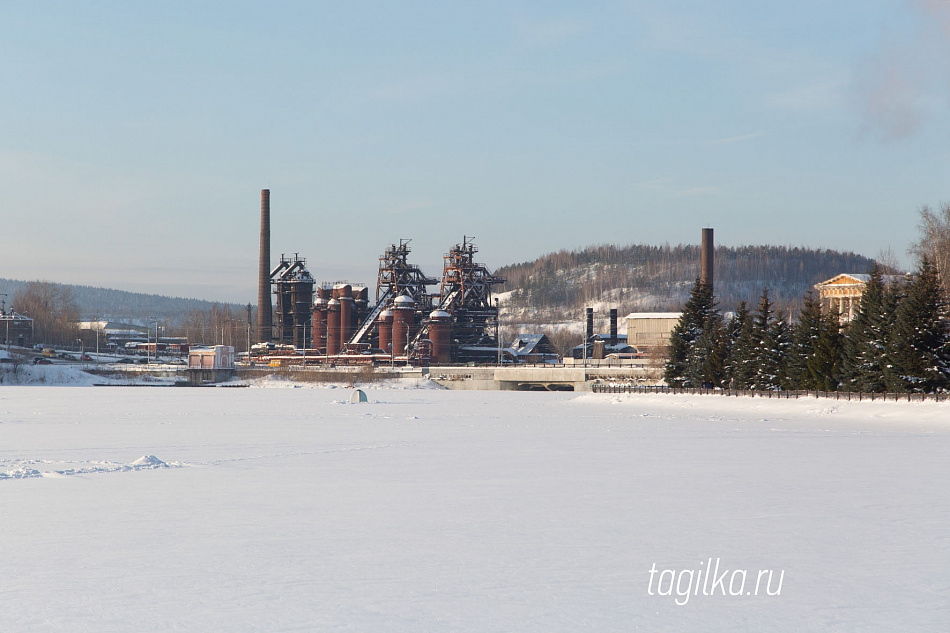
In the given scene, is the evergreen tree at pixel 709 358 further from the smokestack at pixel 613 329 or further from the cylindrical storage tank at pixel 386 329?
the smokestack at pixel 613 329

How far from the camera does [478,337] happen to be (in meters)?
136

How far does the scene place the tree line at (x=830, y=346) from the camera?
5466cm

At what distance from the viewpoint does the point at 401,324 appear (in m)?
132

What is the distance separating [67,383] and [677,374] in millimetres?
82948

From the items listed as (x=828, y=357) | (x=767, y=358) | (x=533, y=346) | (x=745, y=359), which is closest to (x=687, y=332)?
(x=745, y=359)

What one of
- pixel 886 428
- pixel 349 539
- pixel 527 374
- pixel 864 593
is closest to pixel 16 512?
pixel 349 539

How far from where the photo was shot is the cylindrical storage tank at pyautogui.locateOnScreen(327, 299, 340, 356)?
14162 centimetres

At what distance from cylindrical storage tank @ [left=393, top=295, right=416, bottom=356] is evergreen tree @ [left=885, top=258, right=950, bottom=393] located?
275 feet

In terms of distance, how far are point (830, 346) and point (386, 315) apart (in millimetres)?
80615

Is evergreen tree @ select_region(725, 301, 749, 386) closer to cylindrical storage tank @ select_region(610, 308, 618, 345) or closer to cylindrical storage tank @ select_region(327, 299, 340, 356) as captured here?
cylindrical storage tank @ select_region(327, 299, 340, 356)

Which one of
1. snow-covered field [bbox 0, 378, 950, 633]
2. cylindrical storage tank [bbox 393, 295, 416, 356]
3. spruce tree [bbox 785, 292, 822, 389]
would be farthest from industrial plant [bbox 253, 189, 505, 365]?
snow-covered field [bbox 0, 378, 950, 633]

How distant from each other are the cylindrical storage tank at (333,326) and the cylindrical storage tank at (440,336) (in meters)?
20.2

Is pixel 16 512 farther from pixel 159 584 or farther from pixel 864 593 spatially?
pixel 864 593

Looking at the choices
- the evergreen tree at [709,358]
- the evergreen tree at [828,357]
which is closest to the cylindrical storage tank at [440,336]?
the evergreen tree at [709,358]
